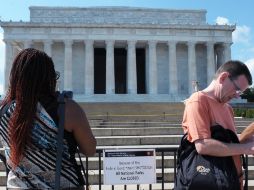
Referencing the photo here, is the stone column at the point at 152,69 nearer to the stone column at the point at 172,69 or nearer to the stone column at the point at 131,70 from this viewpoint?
the stone column at the point at 172,69

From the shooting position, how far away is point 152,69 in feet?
234

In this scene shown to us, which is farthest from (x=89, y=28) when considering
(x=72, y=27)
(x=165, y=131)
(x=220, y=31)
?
(x=165, y=131)

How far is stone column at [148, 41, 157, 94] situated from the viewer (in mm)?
70688

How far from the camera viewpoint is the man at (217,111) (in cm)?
450

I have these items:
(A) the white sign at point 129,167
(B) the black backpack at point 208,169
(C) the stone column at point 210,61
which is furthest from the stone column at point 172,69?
(B) the black backpack at point 208,169

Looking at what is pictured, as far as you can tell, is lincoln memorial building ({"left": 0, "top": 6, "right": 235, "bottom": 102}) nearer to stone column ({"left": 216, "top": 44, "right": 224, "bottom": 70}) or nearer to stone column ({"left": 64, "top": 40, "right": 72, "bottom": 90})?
stone column ({"left": 64, "top": 40, "right": 72, "bottom": 90})

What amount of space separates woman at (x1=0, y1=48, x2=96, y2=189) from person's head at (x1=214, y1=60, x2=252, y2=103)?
4.96ft

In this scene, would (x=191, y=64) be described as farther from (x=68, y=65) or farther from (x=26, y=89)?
(x=26, y=89)

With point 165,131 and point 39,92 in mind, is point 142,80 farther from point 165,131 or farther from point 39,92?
point 39,92

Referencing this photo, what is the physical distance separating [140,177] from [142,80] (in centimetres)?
7070

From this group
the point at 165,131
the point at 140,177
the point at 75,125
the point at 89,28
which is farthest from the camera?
the point at 89,28

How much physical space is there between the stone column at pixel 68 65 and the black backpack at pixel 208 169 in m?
66.5

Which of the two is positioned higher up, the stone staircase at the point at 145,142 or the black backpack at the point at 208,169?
the black backpack at the point at 208,169

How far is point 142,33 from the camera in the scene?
69875 millimetres
